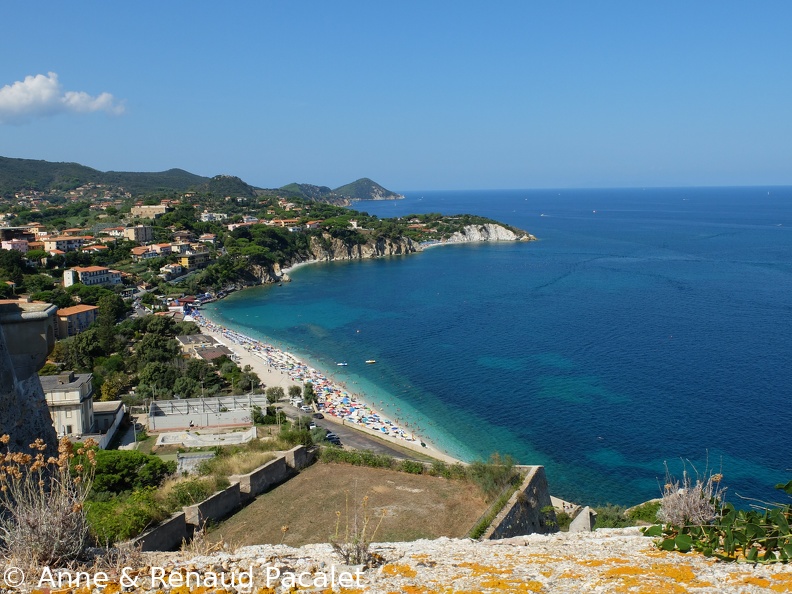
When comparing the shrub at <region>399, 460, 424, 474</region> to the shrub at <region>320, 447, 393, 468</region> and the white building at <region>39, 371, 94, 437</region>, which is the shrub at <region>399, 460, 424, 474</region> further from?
the white building at <region>39, 371, 94, 437</region>

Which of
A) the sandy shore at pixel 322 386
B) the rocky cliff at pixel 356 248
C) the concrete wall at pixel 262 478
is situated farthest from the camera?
the rocky cliff at pixel 356 248

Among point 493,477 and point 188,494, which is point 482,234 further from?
point 188,494

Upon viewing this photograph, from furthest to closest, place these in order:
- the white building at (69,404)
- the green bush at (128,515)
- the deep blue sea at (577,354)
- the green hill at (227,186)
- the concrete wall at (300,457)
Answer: the green hill at (227,186)
the deep blue sea at (577,354)
the white building at (69,404)
the concrete wall at (300,457)
the green bush at (128,515)

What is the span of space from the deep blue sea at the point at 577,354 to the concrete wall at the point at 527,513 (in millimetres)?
2653

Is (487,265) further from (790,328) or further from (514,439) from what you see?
(514,439)

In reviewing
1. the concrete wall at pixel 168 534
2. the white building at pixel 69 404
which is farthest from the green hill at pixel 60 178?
the concrete wall at pixel 168 534

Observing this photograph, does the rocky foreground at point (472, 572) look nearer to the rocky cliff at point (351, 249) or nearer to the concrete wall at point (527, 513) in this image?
the concrete wall at point (527, 513)

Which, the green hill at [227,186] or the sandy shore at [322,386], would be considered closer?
the sandy shore at [322,386]

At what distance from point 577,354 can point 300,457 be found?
26.5 metres

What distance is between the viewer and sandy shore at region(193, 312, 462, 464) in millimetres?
25219

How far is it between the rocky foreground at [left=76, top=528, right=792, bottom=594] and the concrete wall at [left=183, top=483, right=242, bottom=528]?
24.7 feet

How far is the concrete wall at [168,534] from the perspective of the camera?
9.57 m

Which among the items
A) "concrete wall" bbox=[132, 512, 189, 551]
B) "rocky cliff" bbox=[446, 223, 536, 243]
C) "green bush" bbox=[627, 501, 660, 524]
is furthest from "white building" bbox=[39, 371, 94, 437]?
"rocky cliff" bbox=[446, 223, 536, 243]

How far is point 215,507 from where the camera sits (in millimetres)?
11469
